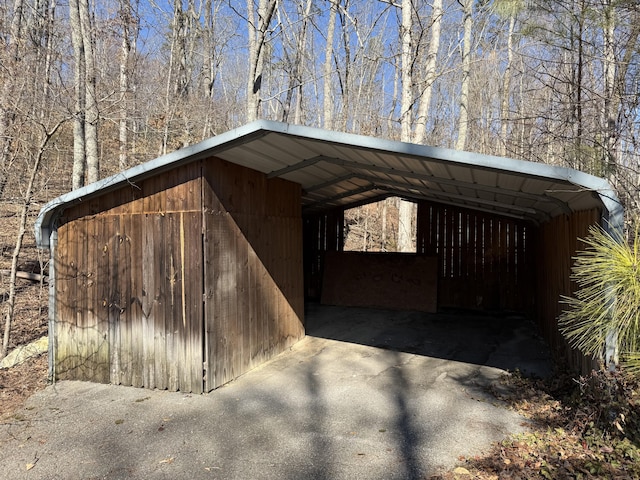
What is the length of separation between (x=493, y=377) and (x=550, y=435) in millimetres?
1727

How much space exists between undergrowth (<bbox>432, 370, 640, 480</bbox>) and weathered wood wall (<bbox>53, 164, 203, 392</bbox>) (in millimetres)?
2969

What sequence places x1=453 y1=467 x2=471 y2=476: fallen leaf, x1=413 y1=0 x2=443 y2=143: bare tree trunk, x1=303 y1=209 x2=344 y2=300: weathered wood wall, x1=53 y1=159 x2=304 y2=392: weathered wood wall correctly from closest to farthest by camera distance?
x1=453 y1=467 x2=471 y2=476: fallen leaf, x1=53 y1=159 x2=304 y2=392: weathered wood wall, x1=303 y1=209 x2=344 y2=300: weathered wood wall, x1=413 y1=0 x2=443 y2=143: bare tree trunk

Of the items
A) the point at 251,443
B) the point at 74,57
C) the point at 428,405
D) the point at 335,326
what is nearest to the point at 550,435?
the point at 428,405

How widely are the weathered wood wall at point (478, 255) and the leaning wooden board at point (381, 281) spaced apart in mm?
369

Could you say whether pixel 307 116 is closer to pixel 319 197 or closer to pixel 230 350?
pixel 319 197

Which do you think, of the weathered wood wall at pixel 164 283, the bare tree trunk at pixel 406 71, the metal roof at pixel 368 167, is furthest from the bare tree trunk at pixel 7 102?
the bare tree trunk at pixel 406 71

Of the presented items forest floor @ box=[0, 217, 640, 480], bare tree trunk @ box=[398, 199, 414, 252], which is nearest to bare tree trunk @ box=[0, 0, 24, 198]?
forest floor @ box=[0, 217, 640, 480]

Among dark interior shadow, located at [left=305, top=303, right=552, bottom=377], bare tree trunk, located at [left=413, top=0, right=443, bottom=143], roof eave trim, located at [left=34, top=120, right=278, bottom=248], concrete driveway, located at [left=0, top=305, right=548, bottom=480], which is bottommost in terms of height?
dark interior shadow, located at [left=305, top=303, right=552, bottom=377]

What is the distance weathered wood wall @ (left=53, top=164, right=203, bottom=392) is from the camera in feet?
14.7

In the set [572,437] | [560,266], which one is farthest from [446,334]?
[572,437]

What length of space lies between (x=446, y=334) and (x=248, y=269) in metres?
3.86

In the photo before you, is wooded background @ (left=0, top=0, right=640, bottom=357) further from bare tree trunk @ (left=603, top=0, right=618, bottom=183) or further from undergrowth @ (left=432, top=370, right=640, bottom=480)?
undergrowth @ (left=432, top=370, right=640, bottom=480)

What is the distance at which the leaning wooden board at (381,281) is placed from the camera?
9438mm

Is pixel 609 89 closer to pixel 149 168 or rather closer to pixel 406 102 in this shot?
pixel 149 168
